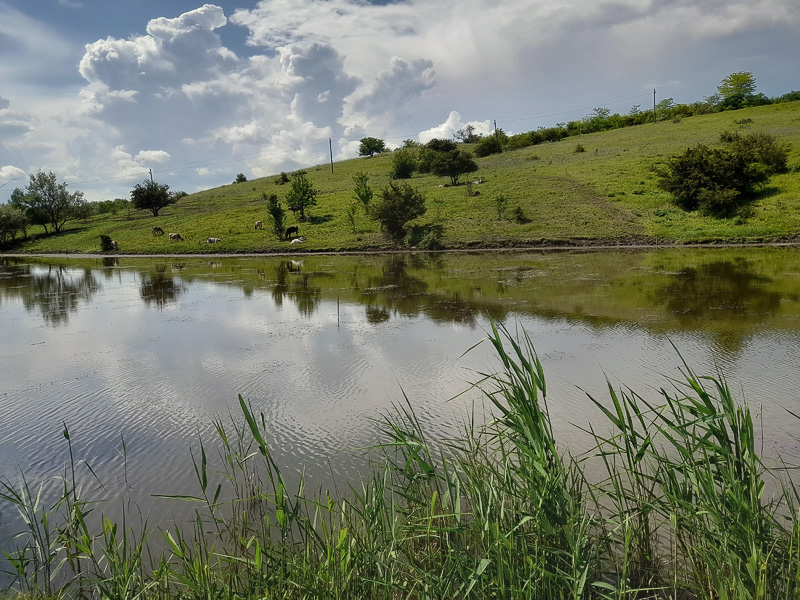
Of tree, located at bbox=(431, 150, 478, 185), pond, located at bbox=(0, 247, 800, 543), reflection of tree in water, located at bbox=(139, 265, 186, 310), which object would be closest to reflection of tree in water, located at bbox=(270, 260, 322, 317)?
pond, located at bbox=(0, 247, 800, 543)

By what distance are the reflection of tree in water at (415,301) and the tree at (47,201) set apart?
5663 cm

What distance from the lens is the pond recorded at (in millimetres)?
7090

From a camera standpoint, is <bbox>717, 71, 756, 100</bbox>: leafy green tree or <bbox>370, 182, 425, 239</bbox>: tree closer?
<bbox>370, 182, 425, 239</bbox>: tree

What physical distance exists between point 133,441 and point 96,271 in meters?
30.9

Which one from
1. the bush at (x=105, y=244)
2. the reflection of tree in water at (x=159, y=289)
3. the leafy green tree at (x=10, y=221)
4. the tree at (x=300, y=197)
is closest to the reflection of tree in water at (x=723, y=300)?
the reflection of tree in water at (x=159, y=289)

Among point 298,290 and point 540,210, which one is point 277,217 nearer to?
point 540,210

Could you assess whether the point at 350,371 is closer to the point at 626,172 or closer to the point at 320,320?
the point at 320,320

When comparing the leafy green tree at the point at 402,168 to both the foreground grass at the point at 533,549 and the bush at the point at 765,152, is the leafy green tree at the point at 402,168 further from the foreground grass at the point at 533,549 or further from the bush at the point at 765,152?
the foreground grass at the point at 533,549

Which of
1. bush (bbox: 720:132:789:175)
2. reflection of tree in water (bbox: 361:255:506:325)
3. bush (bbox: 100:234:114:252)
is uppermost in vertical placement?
bush (bbox: 720:132:789:175)

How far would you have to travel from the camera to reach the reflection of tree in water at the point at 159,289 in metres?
20.5

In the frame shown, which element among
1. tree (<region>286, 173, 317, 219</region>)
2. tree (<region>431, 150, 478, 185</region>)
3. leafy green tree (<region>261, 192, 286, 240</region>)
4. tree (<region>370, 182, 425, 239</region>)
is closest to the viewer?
tree (<region>370, 182, 425, 239</region>)

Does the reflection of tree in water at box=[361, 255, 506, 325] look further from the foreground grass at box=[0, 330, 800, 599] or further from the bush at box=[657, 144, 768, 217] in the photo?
the bush at box=[657, 144, 768, 217]

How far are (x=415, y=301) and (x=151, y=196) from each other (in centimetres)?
5375

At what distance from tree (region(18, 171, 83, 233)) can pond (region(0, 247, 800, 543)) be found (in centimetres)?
4935
